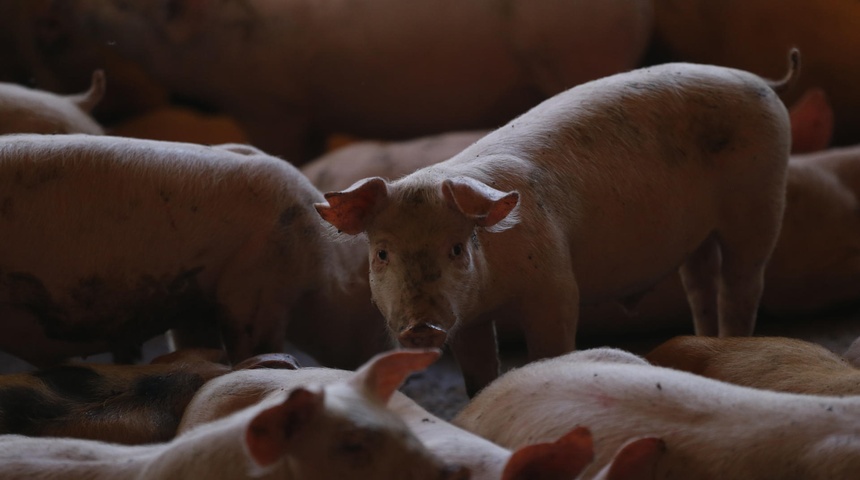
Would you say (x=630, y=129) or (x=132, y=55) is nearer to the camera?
(x=630, y=129)

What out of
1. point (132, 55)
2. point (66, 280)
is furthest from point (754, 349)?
point (132, 55)

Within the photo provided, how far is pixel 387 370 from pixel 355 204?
0.52 metres

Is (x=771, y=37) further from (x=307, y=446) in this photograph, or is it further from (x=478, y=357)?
(x=307, y=446)

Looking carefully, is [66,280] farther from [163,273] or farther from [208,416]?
[208,416]

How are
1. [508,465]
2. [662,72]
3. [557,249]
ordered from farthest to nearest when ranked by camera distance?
1. [662,72]
2. [557,249]
3. [508,465]

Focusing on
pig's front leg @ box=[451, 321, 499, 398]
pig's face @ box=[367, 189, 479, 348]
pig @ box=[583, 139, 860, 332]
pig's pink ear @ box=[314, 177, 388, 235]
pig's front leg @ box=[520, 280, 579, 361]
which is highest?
pig's pink ear @ box=[314, 177, 388, 235]

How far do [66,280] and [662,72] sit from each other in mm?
1337

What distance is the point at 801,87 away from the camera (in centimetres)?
392

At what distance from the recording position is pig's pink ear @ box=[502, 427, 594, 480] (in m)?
1.59

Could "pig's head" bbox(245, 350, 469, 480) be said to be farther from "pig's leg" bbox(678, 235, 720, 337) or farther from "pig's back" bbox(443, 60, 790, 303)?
"pig's leg" bbox(678, 235, 720, 337)

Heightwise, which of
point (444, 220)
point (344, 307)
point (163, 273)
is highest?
point (444, 220)

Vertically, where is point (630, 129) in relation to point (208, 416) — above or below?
above

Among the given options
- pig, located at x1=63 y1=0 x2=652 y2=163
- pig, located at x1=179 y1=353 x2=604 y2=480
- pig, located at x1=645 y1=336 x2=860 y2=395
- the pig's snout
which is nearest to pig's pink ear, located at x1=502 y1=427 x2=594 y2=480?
pig, located at x1=179 y1=353 x2=604 y2=480

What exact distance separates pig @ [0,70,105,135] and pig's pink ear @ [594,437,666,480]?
185 cm
